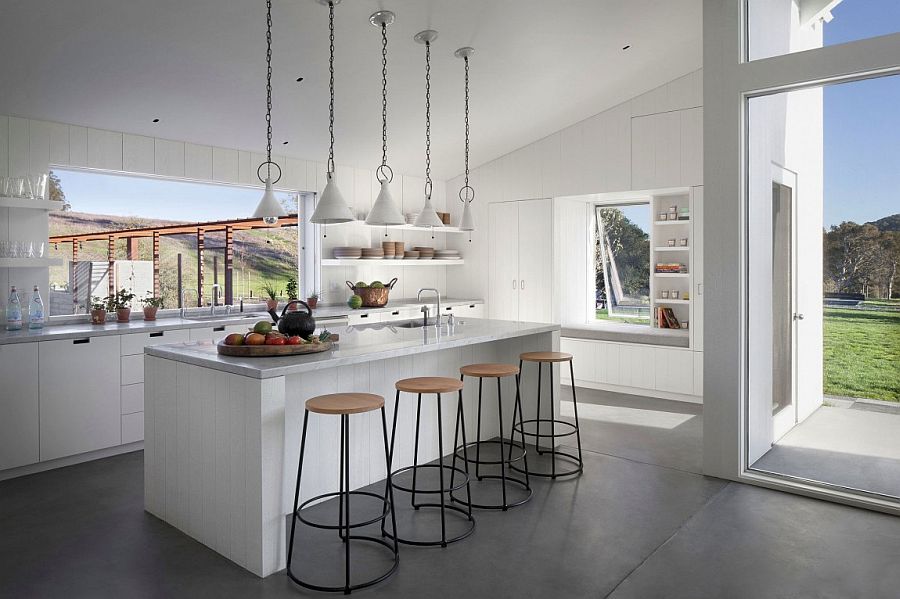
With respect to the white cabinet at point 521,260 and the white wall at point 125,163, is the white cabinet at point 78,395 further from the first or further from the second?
the white cabinet at point 521,260

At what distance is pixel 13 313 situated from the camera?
4480mm

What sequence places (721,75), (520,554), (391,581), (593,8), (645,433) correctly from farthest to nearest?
(645,433) → (593,8) → (721,75) → (520,554) → (391,581)

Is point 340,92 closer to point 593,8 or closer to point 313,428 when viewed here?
point 593,8

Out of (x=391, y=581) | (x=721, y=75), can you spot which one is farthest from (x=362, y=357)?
(x=721, y=75)

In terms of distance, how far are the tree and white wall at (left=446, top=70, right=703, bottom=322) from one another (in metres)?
3.86

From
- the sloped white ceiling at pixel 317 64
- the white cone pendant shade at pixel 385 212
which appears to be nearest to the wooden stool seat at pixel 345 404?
the white cone pendant shade at pixel 385 212

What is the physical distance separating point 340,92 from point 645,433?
372cm

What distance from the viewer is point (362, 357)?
325 cm

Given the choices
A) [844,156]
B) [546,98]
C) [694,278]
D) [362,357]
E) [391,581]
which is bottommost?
[391,581]

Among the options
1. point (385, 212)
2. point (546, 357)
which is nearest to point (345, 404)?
point (385, 212)

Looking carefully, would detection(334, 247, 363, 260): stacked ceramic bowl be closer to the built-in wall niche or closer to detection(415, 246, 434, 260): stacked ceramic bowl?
detection(415, 246, 434, 260): stacked ceramic bowl

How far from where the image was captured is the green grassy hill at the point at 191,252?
5.16 metres

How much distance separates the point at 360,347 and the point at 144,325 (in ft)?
7.61

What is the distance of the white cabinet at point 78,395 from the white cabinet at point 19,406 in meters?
0.04
